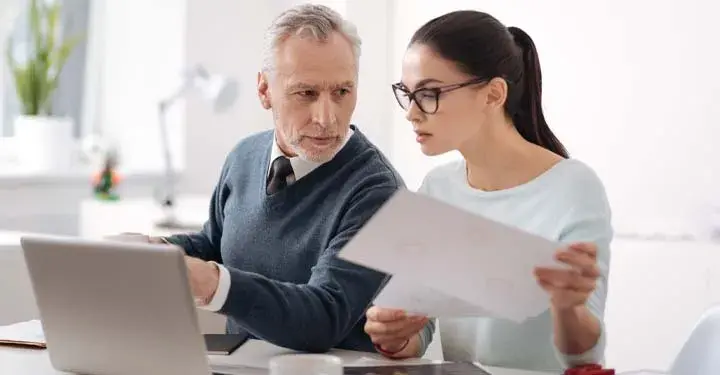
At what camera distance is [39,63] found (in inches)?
172

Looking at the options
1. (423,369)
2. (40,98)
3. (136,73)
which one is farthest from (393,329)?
(136,73)

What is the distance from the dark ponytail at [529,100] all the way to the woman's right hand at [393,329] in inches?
15.5

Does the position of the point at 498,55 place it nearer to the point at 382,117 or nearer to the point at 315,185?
the point at 315,185

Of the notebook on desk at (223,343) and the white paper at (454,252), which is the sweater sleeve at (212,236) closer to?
the notebook on desk at (223,343)

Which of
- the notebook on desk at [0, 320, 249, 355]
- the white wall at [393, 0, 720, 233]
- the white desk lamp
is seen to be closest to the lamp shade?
the white desk lamp

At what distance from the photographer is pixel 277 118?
6.87 ft

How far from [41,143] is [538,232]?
286 cm

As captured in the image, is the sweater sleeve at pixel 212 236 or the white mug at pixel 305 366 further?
the sweater sleeve at pixel 212 236

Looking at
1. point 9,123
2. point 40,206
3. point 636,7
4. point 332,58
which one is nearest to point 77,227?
point 40,206

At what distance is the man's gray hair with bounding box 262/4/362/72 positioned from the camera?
78.7 inches

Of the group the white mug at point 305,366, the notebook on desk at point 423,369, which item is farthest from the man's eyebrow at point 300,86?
the white mug at point 305,366

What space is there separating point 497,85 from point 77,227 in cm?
283

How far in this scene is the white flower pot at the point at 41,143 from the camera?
4320 millimetres

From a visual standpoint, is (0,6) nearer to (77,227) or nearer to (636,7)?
(77,227)
